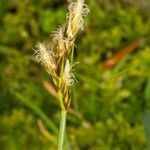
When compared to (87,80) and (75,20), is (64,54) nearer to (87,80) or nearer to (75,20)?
(75,20)

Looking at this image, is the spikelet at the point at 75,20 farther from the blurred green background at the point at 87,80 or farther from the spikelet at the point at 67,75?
the blurred green background at the point at 87,80

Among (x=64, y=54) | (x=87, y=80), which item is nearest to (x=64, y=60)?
(x=64, y=54)

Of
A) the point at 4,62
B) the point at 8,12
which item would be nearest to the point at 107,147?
the point at 4,62

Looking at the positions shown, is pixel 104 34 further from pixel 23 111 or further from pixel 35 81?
pixel 23 111

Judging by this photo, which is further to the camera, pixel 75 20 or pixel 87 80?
pixel 87 80

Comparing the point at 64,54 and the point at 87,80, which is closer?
the point at 64,54

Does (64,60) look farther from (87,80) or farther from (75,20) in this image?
(87,80)

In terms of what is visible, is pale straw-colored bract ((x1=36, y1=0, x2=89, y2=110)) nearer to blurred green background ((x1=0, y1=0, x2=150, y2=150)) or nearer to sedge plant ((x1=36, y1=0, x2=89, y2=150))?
sedge plant ((x1=36, y1=0, x2=89, y2=150))

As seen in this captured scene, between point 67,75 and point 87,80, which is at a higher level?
point 87,80

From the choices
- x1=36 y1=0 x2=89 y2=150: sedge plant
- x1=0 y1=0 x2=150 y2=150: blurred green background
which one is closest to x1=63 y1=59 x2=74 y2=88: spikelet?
x1=36 y1=0 x2=89 y2=150: sedge plant
